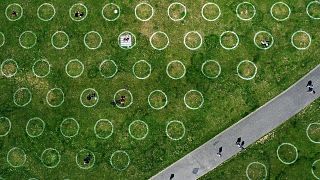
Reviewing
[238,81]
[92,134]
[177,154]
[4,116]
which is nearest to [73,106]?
[92,134]

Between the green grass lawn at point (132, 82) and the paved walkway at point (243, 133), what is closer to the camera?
the paved walkway at point (243, 133)

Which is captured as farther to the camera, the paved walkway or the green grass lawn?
the green grass lawn

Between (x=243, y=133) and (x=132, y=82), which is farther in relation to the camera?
(x=132, y=82)

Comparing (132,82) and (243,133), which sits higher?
(132,82)

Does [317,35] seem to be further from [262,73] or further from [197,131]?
[197,131]
